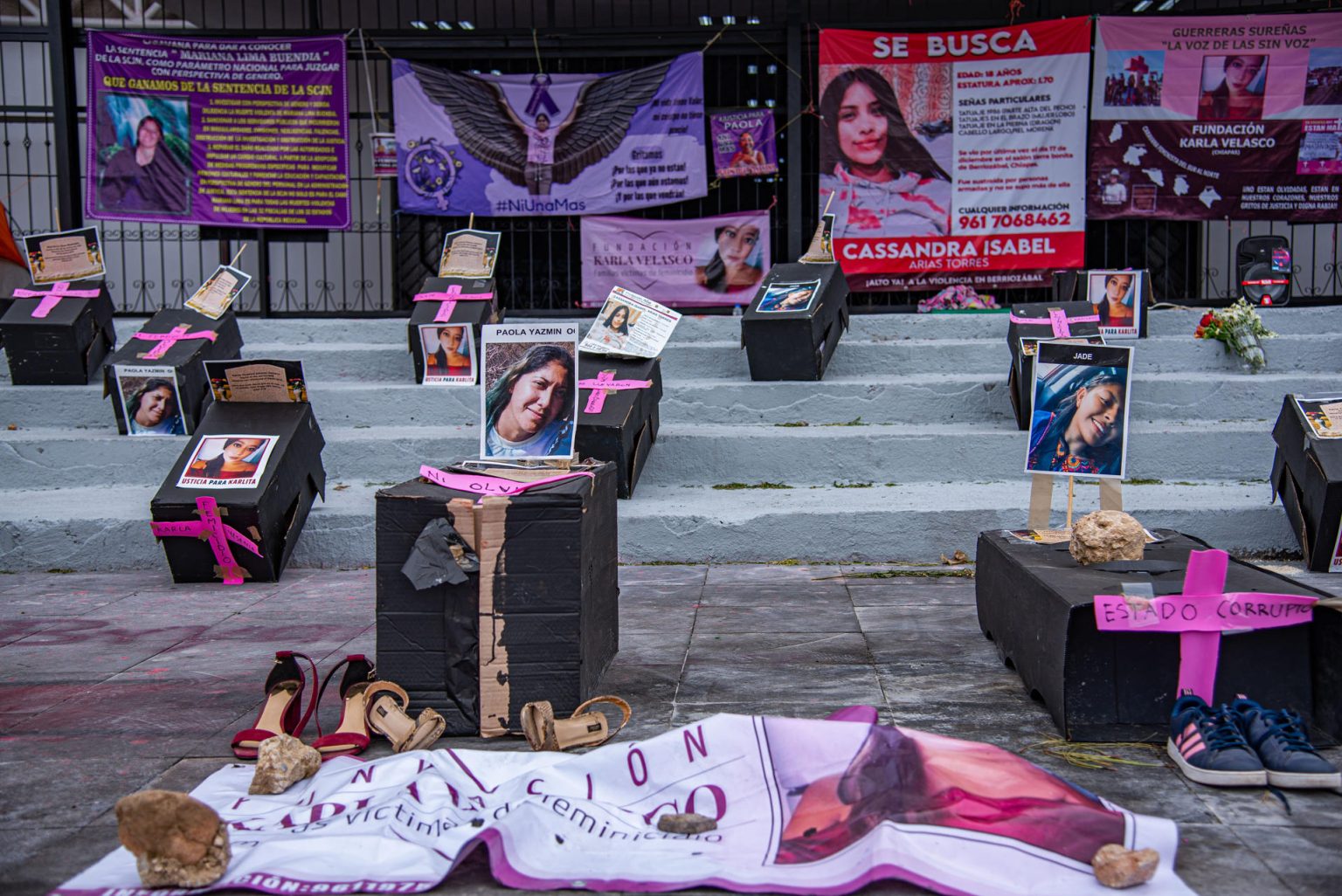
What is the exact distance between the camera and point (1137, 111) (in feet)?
30.8

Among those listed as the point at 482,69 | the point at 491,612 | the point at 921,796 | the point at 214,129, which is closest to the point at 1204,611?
the point at 921,796

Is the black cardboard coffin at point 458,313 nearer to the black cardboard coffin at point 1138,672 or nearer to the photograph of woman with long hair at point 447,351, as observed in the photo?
the photograph of woman with long hair at point 447,351

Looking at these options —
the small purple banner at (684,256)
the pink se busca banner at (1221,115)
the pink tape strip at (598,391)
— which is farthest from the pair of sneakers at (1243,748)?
the pink se busca banner at (1221,115)

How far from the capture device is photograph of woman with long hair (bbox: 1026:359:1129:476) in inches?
188

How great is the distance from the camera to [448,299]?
8.06 meters

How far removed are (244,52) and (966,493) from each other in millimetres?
7334

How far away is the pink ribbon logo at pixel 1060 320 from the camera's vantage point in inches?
285

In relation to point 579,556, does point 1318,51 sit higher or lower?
higher

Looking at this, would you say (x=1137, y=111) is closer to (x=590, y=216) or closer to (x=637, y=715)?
(x=590, y=216)

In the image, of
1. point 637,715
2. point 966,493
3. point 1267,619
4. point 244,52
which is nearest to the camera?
point 1267,619

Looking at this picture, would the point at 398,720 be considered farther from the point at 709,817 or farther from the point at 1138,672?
the point at 1138,672

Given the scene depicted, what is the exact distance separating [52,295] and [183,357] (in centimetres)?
157

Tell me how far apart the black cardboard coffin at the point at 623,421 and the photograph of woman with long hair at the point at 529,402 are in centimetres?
157

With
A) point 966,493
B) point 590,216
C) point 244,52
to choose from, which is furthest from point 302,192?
point 966,493
